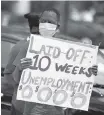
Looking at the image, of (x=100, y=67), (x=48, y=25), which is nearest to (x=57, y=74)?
(x=48, y=25)

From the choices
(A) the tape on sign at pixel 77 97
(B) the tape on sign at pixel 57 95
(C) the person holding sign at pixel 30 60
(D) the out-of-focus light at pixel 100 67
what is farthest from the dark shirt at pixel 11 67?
(D) the out-of-focus light at pixel 100 67

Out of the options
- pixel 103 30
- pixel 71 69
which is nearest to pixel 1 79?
pixel 71 69

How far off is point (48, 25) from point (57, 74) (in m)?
0.46

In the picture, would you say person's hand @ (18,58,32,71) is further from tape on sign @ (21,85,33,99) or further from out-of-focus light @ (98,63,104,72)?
out-of-focus light @ (98,63,104,72)

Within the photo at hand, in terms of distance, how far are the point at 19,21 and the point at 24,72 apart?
81cm

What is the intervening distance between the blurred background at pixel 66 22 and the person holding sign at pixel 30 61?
0.98 feet

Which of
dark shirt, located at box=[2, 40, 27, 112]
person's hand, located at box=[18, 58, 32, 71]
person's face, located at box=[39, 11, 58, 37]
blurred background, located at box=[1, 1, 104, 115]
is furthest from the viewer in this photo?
blurred background, located at box=[1, 1, 104, 115]

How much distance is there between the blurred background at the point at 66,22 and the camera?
345cm

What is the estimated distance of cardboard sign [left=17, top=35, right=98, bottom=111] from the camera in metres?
2.90

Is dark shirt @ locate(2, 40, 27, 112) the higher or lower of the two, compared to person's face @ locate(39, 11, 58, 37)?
lower

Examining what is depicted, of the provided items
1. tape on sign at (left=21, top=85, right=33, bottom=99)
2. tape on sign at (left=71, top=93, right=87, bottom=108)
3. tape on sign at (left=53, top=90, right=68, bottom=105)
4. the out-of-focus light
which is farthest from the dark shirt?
the out-of-focus light

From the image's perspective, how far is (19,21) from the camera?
3.51 m

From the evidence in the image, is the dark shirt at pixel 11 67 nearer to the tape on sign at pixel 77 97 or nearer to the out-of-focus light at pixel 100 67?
the tape on sign at pixel 77 97

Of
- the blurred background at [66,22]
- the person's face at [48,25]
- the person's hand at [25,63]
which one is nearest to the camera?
the person's hand at [25,63]
